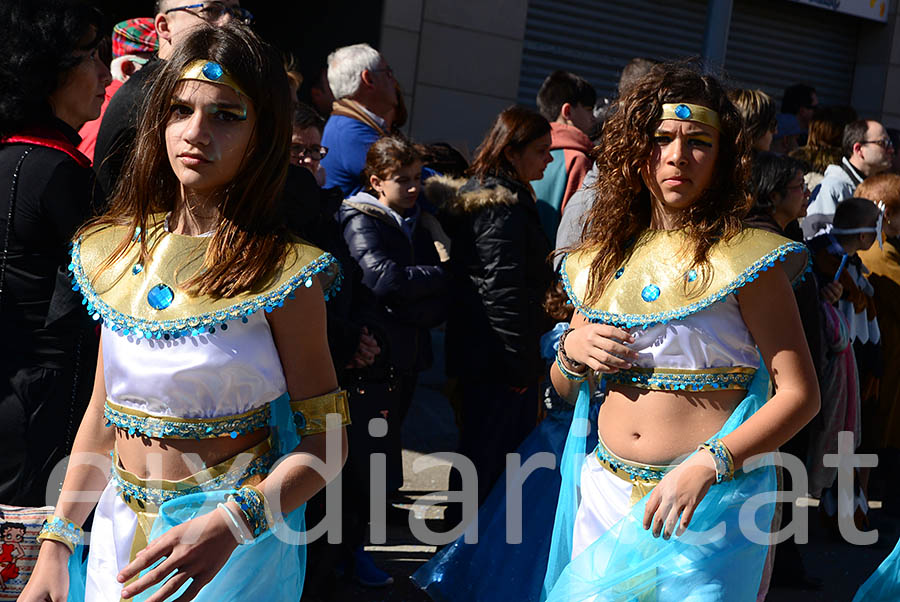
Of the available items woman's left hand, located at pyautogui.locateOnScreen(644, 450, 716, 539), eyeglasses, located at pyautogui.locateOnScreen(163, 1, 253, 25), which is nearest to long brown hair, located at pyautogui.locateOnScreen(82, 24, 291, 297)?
woman's left hand, located at pyautogui.locateOnScreen(644, 450, 716, 539)

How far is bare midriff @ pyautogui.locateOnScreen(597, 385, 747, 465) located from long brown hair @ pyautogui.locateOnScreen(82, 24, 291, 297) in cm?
104

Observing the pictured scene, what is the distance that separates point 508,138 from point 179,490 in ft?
10.4

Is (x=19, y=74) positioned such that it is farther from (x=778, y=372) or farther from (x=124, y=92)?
(x=778, y=372)

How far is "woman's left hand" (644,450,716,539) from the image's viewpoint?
2371 mm

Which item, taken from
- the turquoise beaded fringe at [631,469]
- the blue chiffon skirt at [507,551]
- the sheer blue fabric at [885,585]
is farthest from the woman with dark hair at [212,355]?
the sheer blue fabric at [885,585]

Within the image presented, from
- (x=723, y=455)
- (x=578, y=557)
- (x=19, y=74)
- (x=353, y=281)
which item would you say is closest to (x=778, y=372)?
(x=723, y=455)

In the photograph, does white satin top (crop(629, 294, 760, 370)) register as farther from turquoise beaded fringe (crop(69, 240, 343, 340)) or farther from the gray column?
the gray column

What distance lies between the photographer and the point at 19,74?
296 centimetres

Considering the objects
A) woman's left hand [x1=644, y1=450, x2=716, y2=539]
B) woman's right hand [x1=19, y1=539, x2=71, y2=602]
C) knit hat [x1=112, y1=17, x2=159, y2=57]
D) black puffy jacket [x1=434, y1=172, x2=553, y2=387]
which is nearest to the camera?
woman's right hand [x1=19, y1=539, x2=71, y2=602]

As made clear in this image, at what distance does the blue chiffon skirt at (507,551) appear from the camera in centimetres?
352

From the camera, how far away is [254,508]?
2039mm

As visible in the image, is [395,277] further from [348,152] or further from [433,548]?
[433,548]

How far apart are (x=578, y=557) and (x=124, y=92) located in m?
1.96

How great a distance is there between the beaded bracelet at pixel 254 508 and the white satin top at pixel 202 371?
0.21 metres
